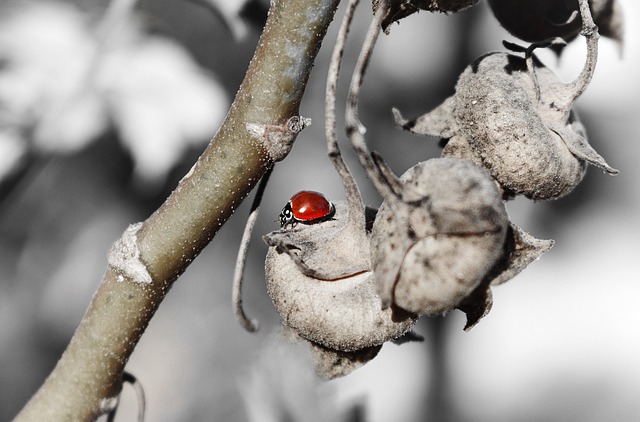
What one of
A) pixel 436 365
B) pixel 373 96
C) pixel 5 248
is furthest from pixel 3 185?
pixel 436 365

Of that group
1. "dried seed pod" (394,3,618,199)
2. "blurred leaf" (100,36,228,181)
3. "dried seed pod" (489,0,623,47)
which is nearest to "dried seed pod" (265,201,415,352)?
"dried seed pod" (394,3,618,199)

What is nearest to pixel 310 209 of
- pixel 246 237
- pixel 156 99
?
pixel 246 237

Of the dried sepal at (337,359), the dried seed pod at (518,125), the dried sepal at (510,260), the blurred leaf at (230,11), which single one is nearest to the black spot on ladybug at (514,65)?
the dried seed pod at (518,125)

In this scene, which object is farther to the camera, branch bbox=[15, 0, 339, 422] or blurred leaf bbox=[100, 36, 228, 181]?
blurred leaf bbox=[100, 36, 228, 181]

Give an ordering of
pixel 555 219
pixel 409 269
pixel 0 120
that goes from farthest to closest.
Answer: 1. pixel 555 219
2. pixel 0 120
3. pixel 409 269

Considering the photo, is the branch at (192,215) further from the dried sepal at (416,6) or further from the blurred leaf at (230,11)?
the blurred leaf at (230,11)

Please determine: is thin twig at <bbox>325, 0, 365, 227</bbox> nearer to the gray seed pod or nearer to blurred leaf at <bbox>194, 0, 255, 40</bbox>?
the gray seed pod

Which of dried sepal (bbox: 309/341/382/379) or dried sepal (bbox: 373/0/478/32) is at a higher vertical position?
dried sepal (bbox: 373/0/478/32)

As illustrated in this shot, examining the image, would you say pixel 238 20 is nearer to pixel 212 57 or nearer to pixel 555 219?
pixel 212 57
